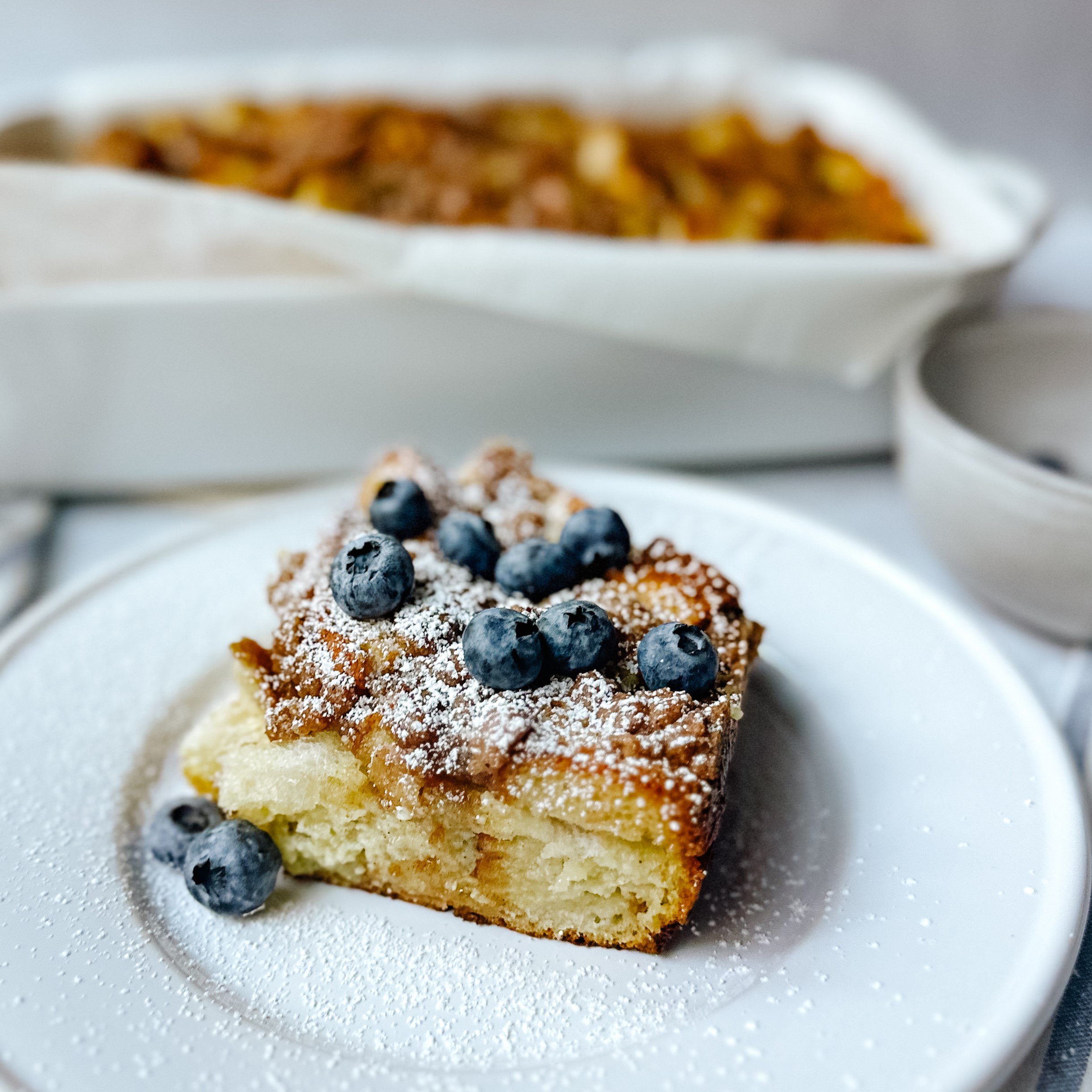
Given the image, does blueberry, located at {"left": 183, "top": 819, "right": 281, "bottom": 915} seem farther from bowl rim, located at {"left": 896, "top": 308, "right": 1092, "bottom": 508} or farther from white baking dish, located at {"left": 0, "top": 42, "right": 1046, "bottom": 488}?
bowl rim, located at {"left": 896, "top": 308, "right": 1092, "bottom": 508}

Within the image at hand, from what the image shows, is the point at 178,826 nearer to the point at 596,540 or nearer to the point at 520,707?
the point at 520,707

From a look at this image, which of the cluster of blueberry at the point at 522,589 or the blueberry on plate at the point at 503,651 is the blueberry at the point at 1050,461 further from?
the blueberry on plate at the point at 503,651

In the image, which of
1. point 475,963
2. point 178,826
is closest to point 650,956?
point 475,963

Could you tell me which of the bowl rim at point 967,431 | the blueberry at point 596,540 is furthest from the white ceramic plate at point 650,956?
the blueberry at point 596,540

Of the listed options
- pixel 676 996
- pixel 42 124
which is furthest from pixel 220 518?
pixel 42 124

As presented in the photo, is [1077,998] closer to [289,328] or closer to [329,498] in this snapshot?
[329,498]

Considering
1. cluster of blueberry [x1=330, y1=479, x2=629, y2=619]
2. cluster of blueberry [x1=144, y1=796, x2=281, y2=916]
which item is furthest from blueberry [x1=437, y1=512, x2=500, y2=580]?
cluster of blueberry [x1=144, y1=796, x2=281, y2=916]
